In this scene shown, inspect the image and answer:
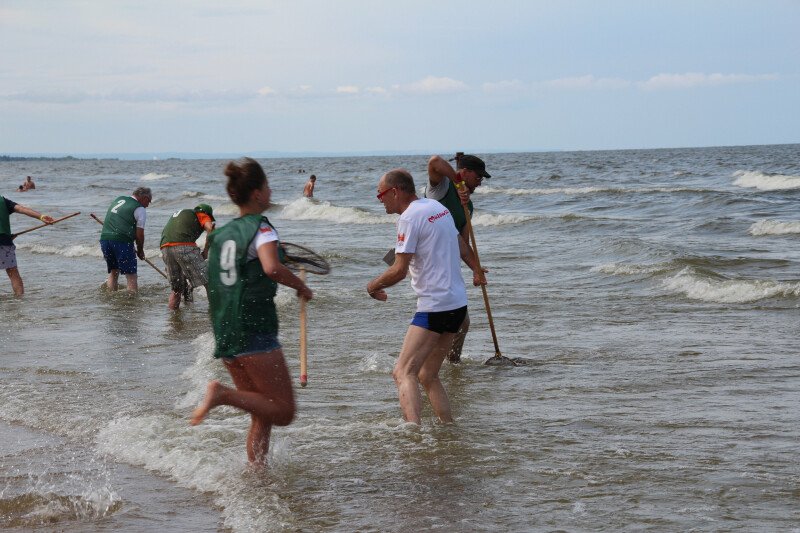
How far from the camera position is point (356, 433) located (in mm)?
6469

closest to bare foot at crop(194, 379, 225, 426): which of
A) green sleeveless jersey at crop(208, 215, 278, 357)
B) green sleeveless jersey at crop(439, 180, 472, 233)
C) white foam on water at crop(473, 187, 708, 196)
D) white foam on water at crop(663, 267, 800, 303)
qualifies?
green sleeveless jersey at crop(208, 215, 278, 357)

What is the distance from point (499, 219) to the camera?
27.7 meters

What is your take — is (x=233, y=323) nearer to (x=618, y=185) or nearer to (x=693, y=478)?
(x=693, y=478)

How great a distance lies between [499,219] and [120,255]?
16.0m

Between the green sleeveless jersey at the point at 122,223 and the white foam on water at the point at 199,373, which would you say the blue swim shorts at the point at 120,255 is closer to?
the green sleeveless jersey at the point at 122,223

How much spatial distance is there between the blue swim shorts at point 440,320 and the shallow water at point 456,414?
2.59 ft

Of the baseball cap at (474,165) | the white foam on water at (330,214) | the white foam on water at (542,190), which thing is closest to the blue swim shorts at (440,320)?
the baseball cap at (474,165)

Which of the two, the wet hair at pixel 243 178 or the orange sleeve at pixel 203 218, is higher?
the wet hair at pixel 243 178

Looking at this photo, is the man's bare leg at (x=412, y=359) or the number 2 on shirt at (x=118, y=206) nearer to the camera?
the man's bare leg at (x=412, y=359)

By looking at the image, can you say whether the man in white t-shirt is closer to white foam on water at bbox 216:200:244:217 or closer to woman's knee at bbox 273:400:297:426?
woman's knee at bbox 273:400:297:426

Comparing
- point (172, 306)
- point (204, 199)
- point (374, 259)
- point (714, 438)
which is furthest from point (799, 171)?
point (714, 438)

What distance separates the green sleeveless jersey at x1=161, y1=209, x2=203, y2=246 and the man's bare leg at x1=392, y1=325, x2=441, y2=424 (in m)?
6.72

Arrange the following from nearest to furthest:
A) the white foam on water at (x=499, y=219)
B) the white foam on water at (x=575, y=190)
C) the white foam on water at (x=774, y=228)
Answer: the white foam on water at (x=774, y=228), the white foam on water at (x=499, y=219), the white foam on water at (x=575, y=190)

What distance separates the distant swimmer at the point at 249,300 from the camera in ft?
16.0
